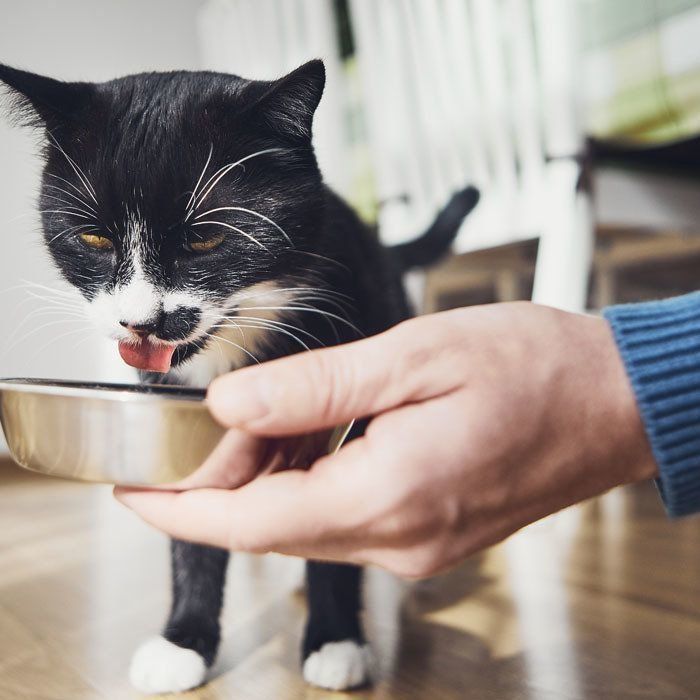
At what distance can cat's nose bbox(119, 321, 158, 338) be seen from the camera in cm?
51

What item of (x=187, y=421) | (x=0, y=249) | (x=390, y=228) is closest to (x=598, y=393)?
(x=187, y=421)

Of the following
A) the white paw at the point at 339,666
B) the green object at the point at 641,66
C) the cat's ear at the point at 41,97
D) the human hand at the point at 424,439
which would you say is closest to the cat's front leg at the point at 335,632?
the white paw at the point at 339,666

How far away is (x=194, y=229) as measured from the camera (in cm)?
54

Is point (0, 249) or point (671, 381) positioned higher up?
point (0, 249)

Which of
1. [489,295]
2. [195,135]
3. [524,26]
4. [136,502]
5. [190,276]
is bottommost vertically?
[489,295]

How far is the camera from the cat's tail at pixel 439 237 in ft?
3.28

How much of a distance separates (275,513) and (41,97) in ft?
1.10

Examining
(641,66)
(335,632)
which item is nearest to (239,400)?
(335,632)

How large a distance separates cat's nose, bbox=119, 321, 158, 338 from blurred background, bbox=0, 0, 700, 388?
205 millimetres

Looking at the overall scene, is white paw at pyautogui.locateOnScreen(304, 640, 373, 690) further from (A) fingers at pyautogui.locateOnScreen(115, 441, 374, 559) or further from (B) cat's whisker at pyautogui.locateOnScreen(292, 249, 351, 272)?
(B) cat's whisker at pyautogui.locateOnScreen(292, 249, 351, 272)

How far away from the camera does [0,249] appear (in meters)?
0.52

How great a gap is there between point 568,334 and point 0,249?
15.8 inches

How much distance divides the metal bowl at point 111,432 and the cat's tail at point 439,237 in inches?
23.7

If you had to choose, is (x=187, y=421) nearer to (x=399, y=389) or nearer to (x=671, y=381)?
(x=399, y=389)
